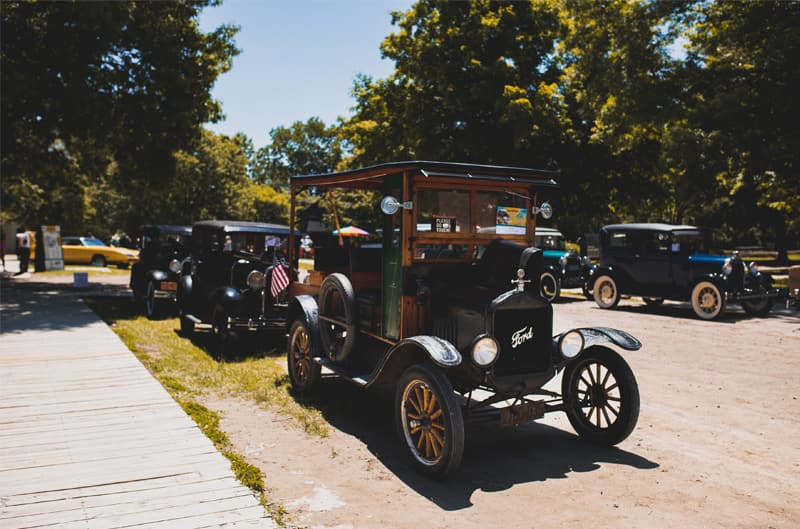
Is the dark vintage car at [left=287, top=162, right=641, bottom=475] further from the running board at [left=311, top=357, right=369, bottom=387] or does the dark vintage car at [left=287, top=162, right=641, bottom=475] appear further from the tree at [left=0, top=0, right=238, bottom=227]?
the tree at [left=0, top=0, right=238, bottom=227]

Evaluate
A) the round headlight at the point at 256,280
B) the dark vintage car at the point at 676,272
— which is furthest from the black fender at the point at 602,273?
the round headlight at the point at 256,280

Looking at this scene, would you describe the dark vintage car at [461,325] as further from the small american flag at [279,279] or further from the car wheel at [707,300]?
the car wheel at [707,300]

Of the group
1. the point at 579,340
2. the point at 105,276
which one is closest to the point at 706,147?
the point at 579,340

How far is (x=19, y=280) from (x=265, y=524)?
19858 millimetres

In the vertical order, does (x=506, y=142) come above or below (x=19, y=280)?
above

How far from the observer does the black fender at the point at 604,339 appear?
5.06 m

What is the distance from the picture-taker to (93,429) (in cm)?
519

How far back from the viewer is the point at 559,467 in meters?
4.68

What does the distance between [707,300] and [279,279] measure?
963 centimetres

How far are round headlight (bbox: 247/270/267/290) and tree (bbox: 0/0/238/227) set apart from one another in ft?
Result: 27.9

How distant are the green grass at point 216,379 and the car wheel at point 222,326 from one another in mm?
243

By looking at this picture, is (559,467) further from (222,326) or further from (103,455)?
(222,326)

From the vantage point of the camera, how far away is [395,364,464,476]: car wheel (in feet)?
13.7

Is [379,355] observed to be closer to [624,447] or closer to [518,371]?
[518,371]
